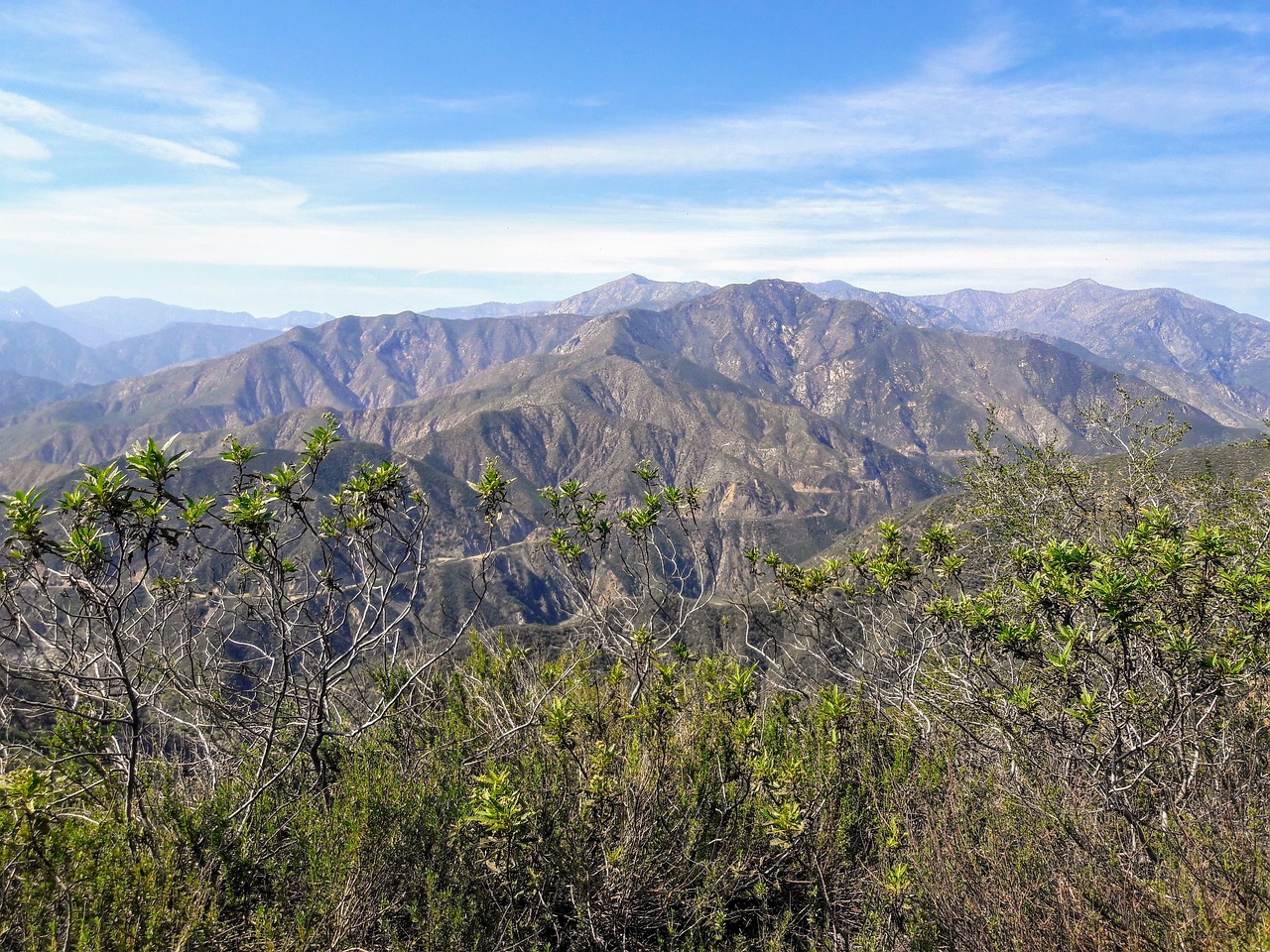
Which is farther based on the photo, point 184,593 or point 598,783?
point 184,593

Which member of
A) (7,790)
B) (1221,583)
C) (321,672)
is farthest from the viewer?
(1221,583)

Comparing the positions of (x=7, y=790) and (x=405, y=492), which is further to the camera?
(x=405, y=492)

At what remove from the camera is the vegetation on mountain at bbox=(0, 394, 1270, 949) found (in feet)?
15.3

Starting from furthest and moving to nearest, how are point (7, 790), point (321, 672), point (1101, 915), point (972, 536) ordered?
→ point (972, 536) < point (321, 672) < point (1101, 915) < point (7, 790)

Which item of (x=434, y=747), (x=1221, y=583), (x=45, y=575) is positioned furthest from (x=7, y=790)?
(x=1221, y=583)

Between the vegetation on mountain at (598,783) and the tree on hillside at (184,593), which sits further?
the tree on hillside at (184,593)

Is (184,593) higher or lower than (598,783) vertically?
higher

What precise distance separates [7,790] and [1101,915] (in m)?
7.64

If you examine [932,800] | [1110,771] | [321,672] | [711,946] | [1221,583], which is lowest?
[711,946]

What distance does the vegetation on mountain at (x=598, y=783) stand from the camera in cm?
465

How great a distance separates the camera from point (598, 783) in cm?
533

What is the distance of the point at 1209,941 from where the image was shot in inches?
160

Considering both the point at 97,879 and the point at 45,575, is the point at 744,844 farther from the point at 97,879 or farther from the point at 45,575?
the point at 45,575

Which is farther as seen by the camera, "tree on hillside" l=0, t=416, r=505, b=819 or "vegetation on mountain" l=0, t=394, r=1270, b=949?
"tree on hillside" l=0, t=416, r=505, b=819
